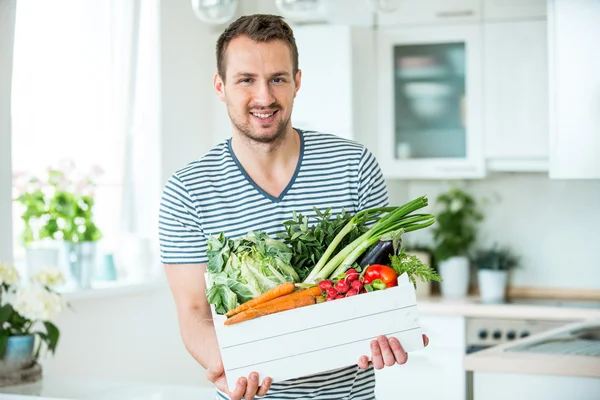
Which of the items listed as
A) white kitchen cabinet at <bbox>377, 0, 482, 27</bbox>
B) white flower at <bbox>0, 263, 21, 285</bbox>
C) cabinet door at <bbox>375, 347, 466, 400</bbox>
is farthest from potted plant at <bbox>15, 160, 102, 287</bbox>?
white kitchen cabinet at <bbox>377, 0, 482, 27</bbox>

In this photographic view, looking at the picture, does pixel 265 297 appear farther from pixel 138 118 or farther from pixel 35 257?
pixel 138 118

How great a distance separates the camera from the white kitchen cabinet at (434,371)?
3.95m

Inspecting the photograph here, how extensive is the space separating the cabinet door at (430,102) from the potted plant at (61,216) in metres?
1.59

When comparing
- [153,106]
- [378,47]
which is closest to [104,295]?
[153,106]

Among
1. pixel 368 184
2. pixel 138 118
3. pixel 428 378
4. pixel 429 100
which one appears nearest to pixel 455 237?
pixel 429 100

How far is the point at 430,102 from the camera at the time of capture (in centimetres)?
439

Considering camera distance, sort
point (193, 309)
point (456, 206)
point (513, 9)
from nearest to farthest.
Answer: point (193, 309) → point (513, 9) → point (456, 206)

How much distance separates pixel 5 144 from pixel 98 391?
3.52 feet

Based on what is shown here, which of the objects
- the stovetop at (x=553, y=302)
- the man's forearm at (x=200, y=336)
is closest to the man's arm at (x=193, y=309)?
the man's forearm at (x=200, y=336)

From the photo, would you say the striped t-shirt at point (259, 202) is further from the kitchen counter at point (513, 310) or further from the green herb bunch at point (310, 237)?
the kitchen counter at point (513, 310)

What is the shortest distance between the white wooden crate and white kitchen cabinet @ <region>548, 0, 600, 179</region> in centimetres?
264

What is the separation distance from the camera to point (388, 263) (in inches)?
64.5

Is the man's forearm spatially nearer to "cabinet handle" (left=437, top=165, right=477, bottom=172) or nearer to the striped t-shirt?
the striped t-shirt

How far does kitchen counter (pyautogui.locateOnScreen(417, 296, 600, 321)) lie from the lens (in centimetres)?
390
